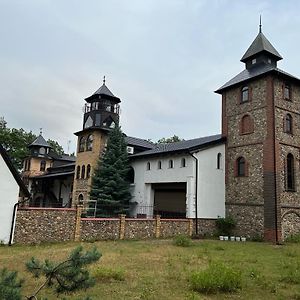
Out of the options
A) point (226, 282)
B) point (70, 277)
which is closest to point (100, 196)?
point (226, 282)

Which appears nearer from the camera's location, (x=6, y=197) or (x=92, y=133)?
(x=6, y=197)

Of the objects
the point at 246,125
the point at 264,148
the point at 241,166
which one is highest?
the point at 246,125

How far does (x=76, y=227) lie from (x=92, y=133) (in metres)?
13.5

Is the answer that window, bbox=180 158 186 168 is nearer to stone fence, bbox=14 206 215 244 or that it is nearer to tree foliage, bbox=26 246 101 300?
stone fence, bbox=14 206 215 244

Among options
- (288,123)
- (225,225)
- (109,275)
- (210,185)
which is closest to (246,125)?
(288,123)

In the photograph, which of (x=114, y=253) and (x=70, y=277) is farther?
(x=114, y=253)

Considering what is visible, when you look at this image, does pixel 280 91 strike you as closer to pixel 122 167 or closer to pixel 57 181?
pixel 122 167

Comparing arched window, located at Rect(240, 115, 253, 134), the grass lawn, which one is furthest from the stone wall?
arched window, located at Rect(240, 115, 253, 134)

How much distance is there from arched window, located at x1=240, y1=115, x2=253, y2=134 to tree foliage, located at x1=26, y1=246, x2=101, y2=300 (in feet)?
64.7

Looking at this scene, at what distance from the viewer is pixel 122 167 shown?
85.7ft

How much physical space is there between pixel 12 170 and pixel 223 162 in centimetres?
1413

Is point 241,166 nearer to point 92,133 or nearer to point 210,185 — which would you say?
point 210,185

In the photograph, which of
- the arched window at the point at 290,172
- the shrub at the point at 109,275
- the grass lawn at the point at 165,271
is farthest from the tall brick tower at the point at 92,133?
the shrub at the point at 109,275

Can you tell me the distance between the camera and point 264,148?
2077cm
